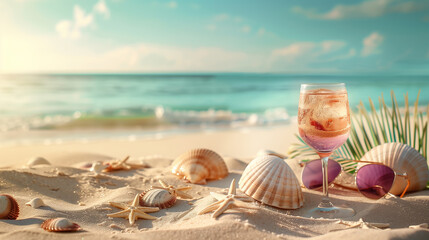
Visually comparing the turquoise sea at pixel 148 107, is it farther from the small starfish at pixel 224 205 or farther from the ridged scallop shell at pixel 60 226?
the ridged scallop shell at pixel 60 226

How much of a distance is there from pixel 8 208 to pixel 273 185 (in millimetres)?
1484

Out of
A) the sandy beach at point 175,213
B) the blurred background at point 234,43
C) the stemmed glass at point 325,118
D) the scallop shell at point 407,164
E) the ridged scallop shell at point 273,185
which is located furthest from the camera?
the blurred background at point 234,43

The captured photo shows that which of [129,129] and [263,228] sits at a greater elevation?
[263,228]

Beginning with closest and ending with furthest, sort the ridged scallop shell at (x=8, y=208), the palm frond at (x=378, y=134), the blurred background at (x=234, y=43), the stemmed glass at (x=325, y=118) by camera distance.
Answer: the ridged scallop shell at (x=8, y=208), the stemmed glass at (x=325, y=118), the palm frond at (x=378, y=134), the blurred background at (x=234, y=43)

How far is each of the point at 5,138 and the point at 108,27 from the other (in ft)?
64.5

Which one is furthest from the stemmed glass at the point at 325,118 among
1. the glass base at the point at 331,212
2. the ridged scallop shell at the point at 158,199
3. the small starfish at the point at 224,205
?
the ridged scallop shell at the point at 158,199

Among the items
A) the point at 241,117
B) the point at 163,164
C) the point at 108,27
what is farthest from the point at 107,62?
the point at 163,164

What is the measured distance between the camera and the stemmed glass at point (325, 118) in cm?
205

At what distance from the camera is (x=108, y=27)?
26766mm

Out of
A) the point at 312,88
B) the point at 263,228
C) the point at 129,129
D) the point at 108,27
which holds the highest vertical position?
the point at 108,27

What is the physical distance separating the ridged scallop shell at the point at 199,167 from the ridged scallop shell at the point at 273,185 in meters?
0.74

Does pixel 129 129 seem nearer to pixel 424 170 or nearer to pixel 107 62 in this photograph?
pixel 424 170

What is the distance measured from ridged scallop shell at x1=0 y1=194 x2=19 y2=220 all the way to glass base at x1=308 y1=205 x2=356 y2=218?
1.66 m

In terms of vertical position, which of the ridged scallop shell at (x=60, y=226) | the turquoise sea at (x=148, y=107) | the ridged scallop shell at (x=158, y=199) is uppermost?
the ridged scallop shell at (x=60, y=226)
